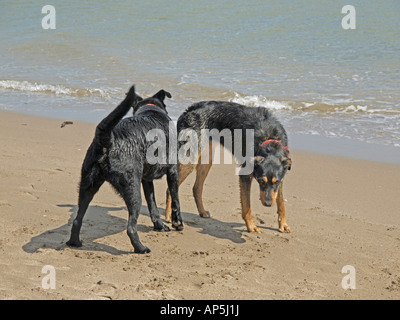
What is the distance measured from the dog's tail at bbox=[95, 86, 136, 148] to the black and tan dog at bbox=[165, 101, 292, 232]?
5.54 ft

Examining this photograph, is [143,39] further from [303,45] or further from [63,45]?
[303,45]

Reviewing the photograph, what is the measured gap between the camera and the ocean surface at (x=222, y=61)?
1174 cm

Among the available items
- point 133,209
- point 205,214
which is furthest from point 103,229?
point 205,214

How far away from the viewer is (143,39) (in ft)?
64.4

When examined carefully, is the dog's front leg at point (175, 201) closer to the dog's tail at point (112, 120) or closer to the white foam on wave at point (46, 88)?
the dog's tail at point (112, 120)

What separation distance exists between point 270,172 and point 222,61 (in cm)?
1098

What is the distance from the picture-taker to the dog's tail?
481 cm

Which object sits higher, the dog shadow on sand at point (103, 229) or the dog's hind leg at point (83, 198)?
the dog's hind leg at point (83, 198)

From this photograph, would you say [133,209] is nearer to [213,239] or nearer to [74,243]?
[74,243]

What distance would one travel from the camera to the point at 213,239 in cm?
598

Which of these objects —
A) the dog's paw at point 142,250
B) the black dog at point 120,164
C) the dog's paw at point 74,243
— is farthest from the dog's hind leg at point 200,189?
the dog's paw at point 74,243

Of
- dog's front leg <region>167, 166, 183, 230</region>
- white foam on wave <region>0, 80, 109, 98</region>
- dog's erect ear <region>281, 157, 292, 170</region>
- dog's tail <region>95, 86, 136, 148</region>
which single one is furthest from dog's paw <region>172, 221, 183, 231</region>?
white foam on wave <region>0, 80, 109, 98</region>

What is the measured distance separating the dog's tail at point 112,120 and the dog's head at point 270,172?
1.67 meters
